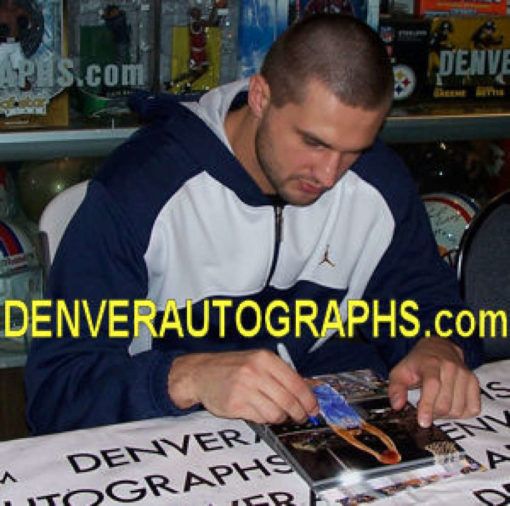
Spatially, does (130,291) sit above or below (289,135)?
below

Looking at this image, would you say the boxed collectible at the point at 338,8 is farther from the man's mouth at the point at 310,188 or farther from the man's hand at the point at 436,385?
the man's hand at the point at 436,385

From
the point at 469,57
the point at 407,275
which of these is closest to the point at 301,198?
the point at 407,275

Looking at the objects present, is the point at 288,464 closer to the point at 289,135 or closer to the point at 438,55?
the point at 289,135

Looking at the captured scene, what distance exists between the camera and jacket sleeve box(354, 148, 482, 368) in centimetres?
168

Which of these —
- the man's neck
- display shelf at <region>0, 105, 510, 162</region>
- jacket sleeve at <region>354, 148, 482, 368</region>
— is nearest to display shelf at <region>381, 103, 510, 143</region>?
display shelf at <region>0, 105, 510, 162</region>

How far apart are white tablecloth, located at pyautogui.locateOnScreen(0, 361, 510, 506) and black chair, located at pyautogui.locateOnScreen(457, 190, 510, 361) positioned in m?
0.59

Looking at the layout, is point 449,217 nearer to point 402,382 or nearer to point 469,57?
point 469,57

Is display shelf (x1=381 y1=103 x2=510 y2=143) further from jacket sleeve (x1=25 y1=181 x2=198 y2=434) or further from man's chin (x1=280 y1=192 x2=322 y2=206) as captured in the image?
jacket sleeve (x1=25 y1=181 x2=198 y2=434)

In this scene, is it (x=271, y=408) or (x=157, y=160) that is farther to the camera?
(x=157, y=160)

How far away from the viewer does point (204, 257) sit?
1581 millimetres

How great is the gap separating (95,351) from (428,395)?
1.54 ft

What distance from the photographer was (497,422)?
1294 millimetres

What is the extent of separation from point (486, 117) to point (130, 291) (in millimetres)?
1617

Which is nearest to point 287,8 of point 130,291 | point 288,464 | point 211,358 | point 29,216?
point 29,216
